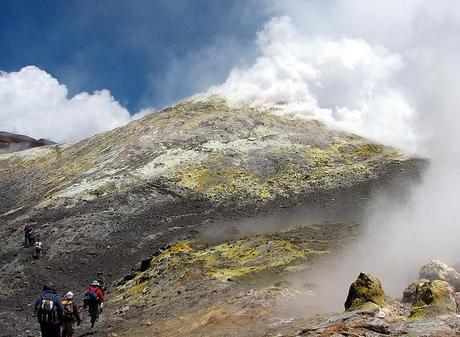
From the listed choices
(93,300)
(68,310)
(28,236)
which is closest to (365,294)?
(68,310)

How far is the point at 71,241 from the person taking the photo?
4103 cm

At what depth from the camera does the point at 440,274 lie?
21.9 m

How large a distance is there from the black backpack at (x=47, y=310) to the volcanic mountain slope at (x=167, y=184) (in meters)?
14.0

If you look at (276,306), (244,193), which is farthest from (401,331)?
(244,193)

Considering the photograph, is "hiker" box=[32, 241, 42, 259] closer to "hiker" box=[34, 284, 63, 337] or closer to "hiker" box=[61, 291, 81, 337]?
"hiker" box=[61, 291, 81, 337]

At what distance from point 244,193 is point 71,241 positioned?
17.1 m

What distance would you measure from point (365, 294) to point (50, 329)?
1032 centimetres

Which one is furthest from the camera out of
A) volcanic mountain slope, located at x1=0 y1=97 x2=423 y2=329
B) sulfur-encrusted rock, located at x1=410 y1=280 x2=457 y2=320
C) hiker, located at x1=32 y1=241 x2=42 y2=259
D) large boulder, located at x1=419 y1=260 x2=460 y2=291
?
volcanic mountain slope, located at x1=0 y1=97 x2=423 y2=329

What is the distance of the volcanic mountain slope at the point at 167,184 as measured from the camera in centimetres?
3956

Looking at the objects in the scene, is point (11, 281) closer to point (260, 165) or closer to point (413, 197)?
point (260, 165)

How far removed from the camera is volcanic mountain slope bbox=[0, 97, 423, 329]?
39.6 metres

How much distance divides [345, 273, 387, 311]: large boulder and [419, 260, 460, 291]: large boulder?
537 centimetres

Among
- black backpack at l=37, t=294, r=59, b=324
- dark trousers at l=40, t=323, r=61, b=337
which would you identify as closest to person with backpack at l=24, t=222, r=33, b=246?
dark trousers at l=40, t=323, r=61, b=337

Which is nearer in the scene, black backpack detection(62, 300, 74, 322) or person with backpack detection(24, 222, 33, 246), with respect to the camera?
black backpack detection(62, 300, 74, 322)
